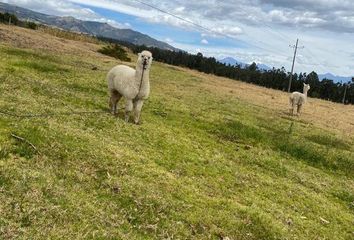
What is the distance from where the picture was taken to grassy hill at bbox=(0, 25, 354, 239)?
12.1m

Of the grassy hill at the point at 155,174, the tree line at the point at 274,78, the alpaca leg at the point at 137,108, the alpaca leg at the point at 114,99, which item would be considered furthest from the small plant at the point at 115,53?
the tree line at the point at 274,78

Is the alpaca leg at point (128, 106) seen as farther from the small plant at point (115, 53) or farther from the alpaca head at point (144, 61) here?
the small plant at point (115, 53)

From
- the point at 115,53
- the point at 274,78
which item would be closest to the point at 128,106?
the point at 115,53

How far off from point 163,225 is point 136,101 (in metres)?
10.7

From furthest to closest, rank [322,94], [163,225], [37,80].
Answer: [322,94] → [37,80] → [163,225]

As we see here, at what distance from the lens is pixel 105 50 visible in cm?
7081

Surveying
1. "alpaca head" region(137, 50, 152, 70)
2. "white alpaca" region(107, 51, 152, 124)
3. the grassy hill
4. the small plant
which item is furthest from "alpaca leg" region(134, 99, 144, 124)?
the small plant

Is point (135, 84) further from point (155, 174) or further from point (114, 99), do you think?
point (155, 174)

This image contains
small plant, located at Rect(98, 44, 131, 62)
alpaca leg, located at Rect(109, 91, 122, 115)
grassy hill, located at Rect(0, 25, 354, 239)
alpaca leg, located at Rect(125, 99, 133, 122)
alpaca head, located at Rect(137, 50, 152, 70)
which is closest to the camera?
grassy hill, located at Rect(0, 25, 354, 239)

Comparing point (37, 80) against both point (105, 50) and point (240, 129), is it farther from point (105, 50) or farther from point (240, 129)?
point (105, 50)

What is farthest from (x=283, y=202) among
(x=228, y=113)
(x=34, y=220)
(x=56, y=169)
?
(x=228, y=113)

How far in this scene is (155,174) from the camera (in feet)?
52.2

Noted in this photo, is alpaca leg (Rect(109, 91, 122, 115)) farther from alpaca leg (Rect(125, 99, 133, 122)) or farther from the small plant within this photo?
the small plant

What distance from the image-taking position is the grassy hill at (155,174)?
39.5 feet
